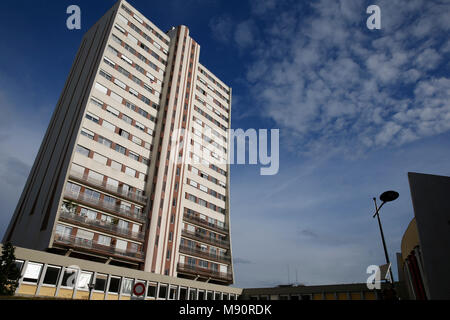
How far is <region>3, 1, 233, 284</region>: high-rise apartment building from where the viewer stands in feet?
125

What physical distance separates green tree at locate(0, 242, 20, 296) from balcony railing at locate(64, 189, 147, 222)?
11.7m

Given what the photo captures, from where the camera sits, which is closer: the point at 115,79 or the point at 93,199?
the point at 93,199

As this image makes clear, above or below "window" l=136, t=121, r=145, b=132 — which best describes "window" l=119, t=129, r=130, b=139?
below

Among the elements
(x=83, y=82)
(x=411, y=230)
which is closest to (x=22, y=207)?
(x=83, y=82)

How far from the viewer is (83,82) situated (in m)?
46.7

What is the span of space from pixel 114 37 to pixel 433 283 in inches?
2025

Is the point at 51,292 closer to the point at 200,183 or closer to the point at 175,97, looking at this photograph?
the point at 200,183

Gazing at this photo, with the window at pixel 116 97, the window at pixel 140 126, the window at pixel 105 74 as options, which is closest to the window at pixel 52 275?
the window at pixel 140 126

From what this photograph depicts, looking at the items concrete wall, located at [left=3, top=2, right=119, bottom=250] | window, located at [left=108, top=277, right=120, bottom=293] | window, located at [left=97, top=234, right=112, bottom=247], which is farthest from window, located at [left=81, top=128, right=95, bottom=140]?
window, located at [left=108, top=277, right=120, bottom=293]

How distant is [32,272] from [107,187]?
14881 mm

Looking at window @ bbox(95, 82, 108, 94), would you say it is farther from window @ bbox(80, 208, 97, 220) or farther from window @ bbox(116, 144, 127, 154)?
window @ bbox(80, 208, 97, 220)
